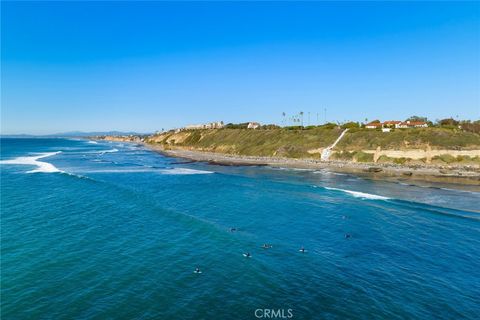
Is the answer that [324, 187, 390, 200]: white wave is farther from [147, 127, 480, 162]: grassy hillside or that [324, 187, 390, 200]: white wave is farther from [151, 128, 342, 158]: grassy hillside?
[151, 128, 342, 158]: grassy hillside

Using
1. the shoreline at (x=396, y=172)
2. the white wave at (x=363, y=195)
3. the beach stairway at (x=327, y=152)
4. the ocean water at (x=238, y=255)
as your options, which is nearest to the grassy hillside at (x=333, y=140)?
the beach stairway at (x=327, y=152)

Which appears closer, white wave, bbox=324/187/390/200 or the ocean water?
the ocean water

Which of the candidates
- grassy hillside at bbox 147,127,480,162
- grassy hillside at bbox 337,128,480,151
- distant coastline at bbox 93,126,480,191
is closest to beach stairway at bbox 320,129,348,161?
distant coastline at bbox 93,126,480,191

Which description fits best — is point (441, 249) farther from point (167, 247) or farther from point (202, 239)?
point (167, 247)

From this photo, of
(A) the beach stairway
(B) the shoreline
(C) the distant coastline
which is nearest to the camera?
(B) the shoreline

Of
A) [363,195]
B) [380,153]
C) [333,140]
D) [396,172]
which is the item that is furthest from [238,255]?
[333,140]

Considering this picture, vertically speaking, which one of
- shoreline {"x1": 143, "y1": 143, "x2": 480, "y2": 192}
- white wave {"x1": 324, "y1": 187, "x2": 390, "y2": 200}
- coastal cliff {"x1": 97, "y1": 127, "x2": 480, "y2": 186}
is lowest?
white wave {"x1": 324, "y1": 187, "x2": 390, "y2": 200}

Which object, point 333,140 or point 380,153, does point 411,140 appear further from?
point 333,140
